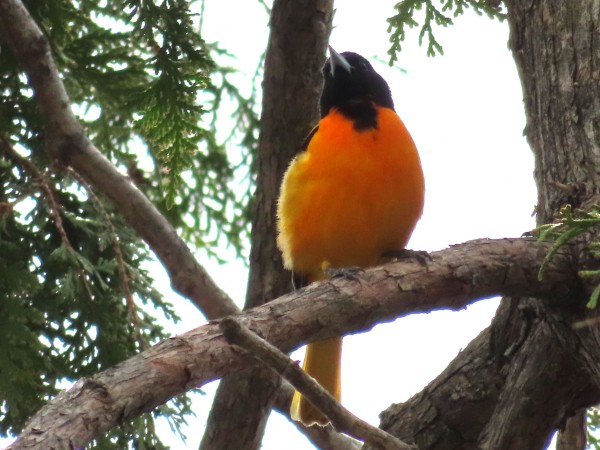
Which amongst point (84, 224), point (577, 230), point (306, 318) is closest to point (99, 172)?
point (84, 224)

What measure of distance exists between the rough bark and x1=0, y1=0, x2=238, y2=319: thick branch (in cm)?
23

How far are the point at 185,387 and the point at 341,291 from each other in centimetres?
63

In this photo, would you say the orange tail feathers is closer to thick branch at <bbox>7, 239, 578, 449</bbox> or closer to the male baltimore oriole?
the male baltimore oriole

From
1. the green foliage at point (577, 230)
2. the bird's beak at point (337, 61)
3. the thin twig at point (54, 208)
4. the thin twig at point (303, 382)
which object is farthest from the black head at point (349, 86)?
the thin twig at point (303, 382)

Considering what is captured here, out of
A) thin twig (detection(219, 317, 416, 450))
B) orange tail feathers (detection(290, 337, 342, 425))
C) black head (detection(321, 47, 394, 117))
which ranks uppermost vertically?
black head (detection(321, 47, 394, 117))

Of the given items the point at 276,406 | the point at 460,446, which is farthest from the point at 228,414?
the point at 460,446

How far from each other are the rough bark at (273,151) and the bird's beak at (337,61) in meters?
0.38

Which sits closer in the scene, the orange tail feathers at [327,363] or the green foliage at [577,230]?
the green foliage at [577,230]

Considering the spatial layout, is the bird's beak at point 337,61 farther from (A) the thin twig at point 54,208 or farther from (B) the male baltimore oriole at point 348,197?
(A) the thin twig at point 54,208

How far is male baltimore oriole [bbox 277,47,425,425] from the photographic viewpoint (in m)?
4.02

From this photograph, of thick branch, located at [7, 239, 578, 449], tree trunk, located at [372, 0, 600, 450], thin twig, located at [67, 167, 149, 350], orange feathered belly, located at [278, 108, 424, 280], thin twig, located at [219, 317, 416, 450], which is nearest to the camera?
thick branch, located at [7, 239, 578, 449]

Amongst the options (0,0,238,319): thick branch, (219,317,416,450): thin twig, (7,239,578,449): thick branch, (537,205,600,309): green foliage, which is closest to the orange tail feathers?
(0,0,238,319): thick branch

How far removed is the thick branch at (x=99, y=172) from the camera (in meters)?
4.09

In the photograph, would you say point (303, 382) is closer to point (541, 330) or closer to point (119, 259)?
point (541, 330)
